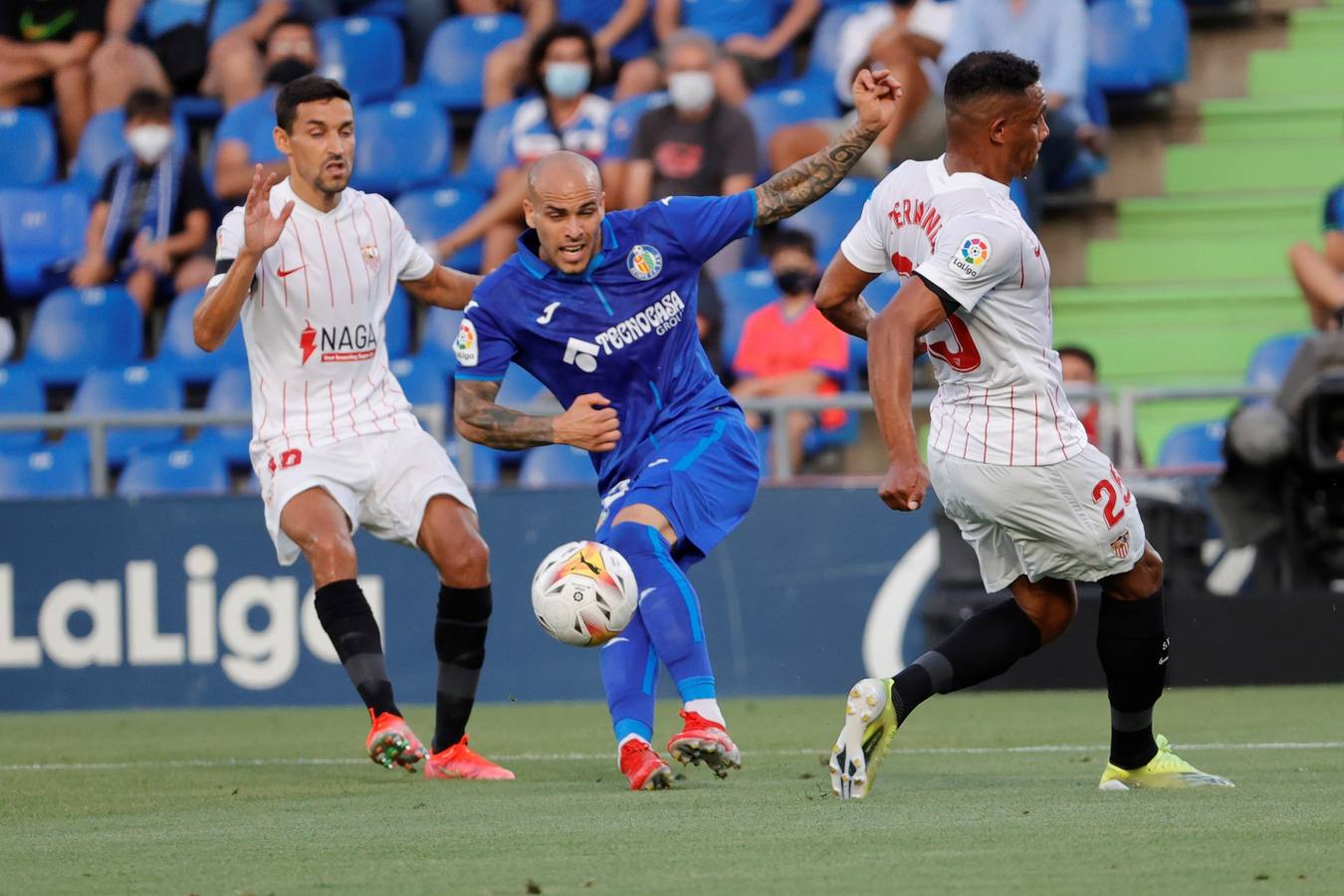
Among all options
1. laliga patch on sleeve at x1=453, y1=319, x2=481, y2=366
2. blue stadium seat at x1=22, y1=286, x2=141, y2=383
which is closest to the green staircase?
blue stadium seat at x1=22, y1=286, x2=141, y2=383

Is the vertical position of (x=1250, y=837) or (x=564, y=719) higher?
(x=1250, y=837)

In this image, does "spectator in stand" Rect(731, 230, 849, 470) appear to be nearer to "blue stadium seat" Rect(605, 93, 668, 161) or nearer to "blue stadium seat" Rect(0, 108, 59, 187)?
"blue stadium seat" Rect(605, 93, 668, 161)

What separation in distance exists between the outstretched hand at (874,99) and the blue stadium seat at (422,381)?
250 inches

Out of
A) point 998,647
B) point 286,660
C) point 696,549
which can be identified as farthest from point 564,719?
point 998,647

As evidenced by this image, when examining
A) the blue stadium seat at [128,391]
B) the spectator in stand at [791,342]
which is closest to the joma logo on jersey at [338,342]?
the spectator in stand at [791,342]

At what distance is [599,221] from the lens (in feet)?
20.3

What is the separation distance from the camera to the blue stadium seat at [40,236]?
14234mm

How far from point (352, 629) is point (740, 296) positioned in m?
6.04

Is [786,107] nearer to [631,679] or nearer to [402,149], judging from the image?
[402,149]

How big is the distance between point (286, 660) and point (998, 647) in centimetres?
578

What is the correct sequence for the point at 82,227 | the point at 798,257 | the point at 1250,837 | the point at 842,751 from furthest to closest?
1. the point at 82,227
2. the point at 798,257
3. the point at 842,751
4. the point at 1250,837

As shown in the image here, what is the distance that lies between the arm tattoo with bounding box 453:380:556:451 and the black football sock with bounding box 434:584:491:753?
796mm

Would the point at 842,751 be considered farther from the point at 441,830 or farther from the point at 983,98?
the point at 983,98

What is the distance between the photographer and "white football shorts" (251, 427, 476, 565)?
22.5 feet
